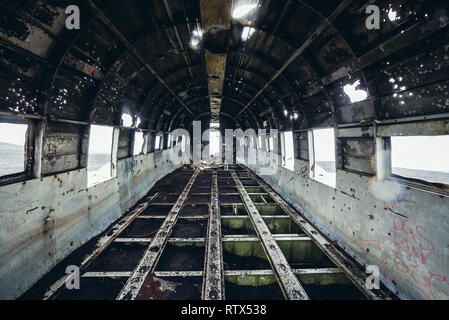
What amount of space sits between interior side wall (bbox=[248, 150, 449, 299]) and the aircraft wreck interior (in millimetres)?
24

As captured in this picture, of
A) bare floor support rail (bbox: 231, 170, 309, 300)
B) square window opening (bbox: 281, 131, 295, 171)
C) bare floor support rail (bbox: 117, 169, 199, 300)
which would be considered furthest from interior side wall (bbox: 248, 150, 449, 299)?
bare floor support rail (bbox: 117, 169, 199, 300)

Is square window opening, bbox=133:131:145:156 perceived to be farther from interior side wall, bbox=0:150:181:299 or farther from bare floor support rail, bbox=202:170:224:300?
bare floor support rail, bbox=202:170:224:300

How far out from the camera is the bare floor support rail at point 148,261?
304cm

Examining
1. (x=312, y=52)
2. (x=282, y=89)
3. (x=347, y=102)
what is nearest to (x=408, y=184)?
(x=347, y=102)

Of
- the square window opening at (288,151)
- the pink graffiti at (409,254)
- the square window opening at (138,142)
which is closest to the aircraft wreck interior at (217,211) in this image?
the pink graffiti at (409,254)

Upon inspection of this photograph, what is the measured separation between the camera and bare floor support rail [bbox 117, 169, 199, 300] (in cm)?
304

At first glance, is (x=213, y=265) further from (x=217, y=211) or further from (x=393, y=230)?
(x=393, y=230)

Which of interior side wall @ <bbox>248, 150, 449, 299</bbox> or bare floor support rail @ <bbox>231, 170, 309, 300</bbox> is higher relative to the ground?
interior side wall @ <bbox>248, 150, 449, 299</bbox>

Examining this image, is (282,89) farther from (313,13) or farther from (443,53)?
(443,53)

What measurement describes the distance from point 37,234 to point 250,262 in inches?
177

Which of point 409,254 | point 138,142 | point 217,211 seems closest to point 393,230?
point 409,254

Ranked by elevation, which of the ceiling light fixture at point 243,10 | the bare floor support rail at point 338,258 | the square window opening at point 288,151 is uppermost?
the ceiling light fixture at point 243,10

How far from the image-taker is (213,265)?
367cm

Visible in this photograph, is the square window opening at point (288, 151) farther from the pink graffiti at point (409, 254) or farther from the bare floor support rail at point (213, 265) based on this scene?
the pink graffiti at point (409, 254)
